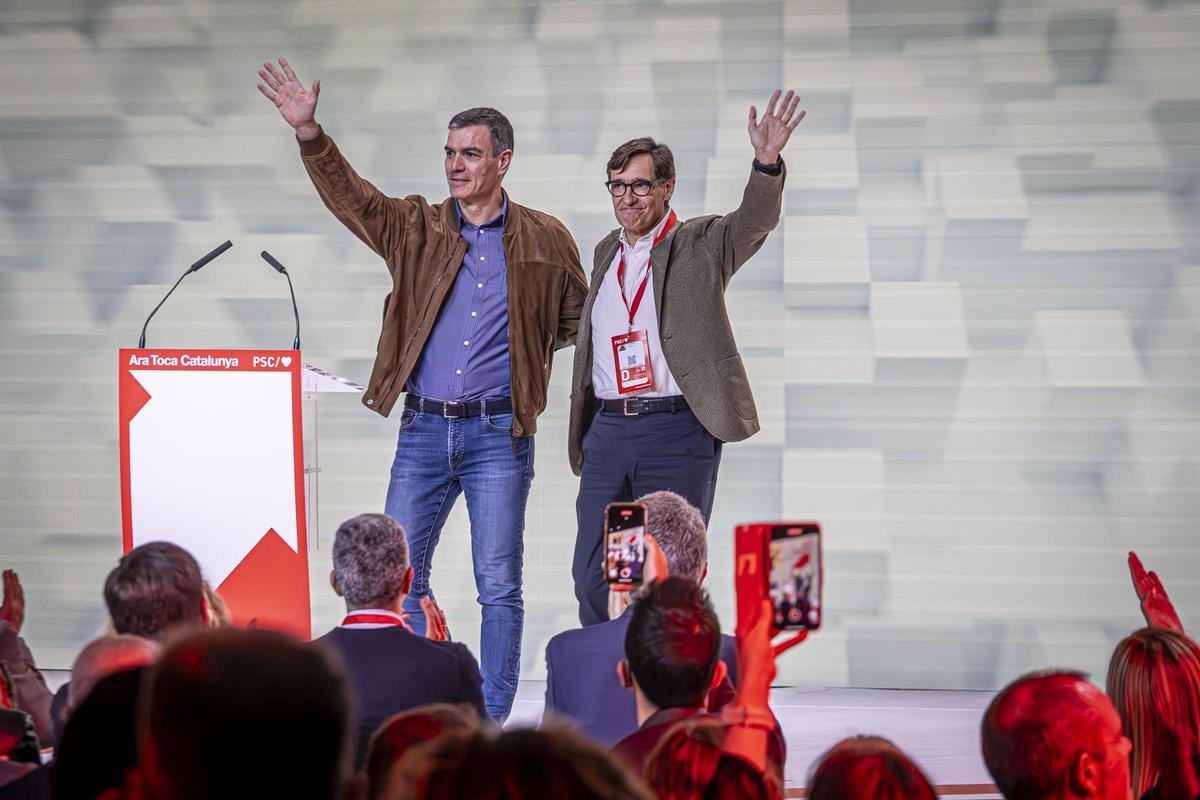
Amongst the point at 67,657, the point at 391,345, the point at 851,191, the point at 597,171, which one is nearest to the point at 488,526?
the point at 391,345

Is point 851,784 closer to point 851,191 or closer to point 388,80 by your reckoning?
point 851,191

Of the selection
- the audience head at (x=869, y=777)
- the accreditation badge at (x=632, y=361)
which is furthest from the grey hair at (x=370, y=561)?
the audience head at (x=869, y=777)

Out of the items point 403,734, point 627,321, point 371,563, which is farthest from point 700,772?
point 627,321

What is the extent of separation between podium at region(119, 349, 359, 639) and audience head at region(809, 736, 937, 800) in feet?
8.32

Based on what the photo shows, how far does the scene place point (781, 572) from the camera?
65.1 inches

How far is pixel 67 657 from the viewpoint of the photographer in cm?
482

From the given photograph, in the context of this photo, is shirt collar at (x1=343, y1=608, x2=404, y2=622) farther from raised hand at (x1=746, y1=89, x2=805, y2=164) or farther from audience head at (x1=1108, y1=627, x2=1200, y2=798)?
raised hand at (x1=746, y1=89, x2=805, y2=164)

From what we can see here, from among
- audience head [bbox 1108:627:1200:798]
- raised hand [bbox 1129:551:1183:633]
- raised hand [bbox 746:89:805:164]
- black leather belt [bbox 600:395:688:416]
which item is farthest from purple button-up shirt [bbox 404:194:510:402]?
audience head [bbox 1108:627:1200:798]

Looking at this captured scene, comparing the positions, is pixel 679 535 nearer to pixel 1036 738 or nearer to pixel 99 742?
pixel 1036 738

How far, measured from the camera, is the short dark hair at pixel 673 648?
1763mm

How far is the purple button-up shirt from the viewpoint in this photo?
3574 millimetres

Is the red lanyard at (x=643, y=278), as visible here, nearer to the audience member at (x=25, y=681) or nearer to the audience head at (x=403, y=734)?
the audience member at (x=25, y=681)

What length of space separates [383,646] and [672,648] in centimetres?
71

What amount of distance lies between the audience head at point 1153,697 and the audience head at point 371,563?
1314 mm
